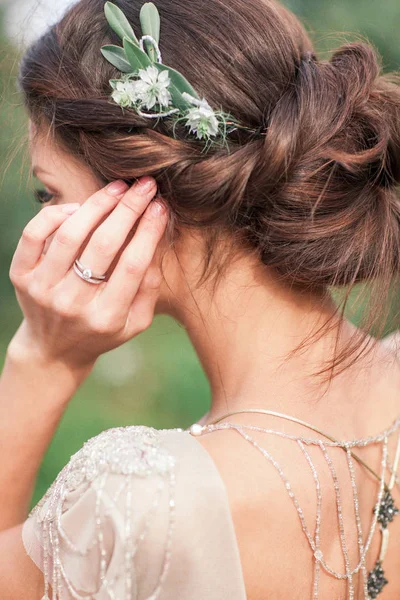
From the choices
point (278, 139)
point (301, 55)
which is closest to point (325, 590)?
point (278, 139)

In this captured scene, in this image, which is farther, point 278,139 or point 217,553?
point 278,139

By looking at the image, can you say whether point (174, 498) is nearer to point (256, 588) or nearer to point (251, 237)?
point (256, 588)

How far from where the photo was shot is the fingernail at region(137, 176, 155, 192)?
152cm

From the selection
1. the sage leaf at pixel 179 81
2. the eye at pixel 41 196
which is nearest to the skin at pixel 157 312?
the eye at pixel 41 196

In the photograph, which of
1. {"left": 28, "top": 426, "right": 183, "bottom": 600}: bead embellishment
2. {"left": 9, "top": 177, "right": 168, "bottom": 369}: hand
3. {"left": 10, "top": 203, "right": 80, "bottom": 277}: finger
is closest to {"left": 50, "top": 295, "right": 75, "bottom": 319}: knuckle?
{"left": 9, "top": 177, "right": 168, "bottom": 369}: hand

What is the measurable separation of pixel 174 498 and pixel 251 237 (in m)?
0.59

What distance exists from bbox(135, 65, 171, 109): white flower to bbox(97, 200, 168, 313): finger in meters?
0.22

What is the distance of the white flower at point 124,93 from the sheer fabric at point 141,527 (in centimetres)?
67

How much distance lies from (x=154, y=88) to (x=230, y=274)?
0.42 meters

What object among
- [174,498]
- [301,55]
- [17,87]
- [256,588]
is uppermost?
[17,87]

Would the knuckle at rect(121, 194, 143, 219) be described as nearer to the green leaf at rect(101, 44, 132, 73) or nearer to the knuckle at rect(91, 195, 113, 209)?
the knuckle at rect(91, 195, 113, 209)

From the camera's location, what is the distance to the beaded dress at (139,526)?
1.19 meters

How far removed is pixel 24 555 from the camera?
4.43 feet

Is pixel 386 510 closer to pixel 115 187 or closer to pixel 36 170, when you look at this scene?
pixel 115 187
